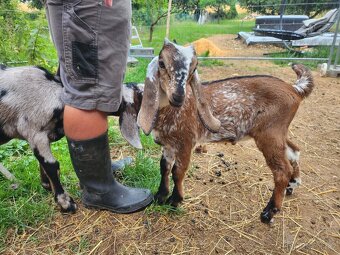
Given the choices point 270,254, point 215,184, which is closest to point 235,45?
point 215,184

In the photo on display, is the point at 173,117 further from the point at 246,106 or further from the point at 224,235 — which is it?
the point at 224,235

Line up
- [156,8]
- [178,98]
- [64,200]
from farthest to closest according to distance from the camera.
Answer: [156,8] → [64,200] → [178,98]

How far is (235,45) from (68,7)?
10.1m

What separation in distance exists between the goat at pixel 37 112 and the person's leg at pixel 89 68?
221 mm

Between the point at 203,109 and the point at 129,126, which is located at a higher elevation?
the point at 203,109

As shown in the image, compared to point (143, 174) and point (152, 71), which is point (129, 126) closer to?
point (152, 71)

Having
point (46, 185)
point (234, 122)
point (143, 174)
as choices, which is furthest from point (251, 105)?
point (46, 185)

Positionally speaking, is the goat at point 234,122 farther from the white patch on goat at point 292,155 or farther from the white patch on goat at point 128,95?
the white patch on goat at point 128,95

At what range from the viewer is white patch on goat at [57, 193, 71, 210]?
2153 mm

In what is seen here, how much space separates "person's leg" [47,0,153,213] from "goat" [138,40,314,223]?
41 cm

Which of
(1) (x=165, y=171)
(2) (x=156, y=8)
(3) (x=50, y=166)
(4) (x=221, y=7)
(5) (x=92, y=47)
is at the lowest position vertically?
(1) (x=165, y=171)

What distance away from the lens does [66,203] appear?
2184 millimetres

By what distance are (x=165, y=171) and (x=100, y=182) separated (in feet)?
1.67

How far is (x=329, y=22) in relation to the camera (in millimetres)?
9211
